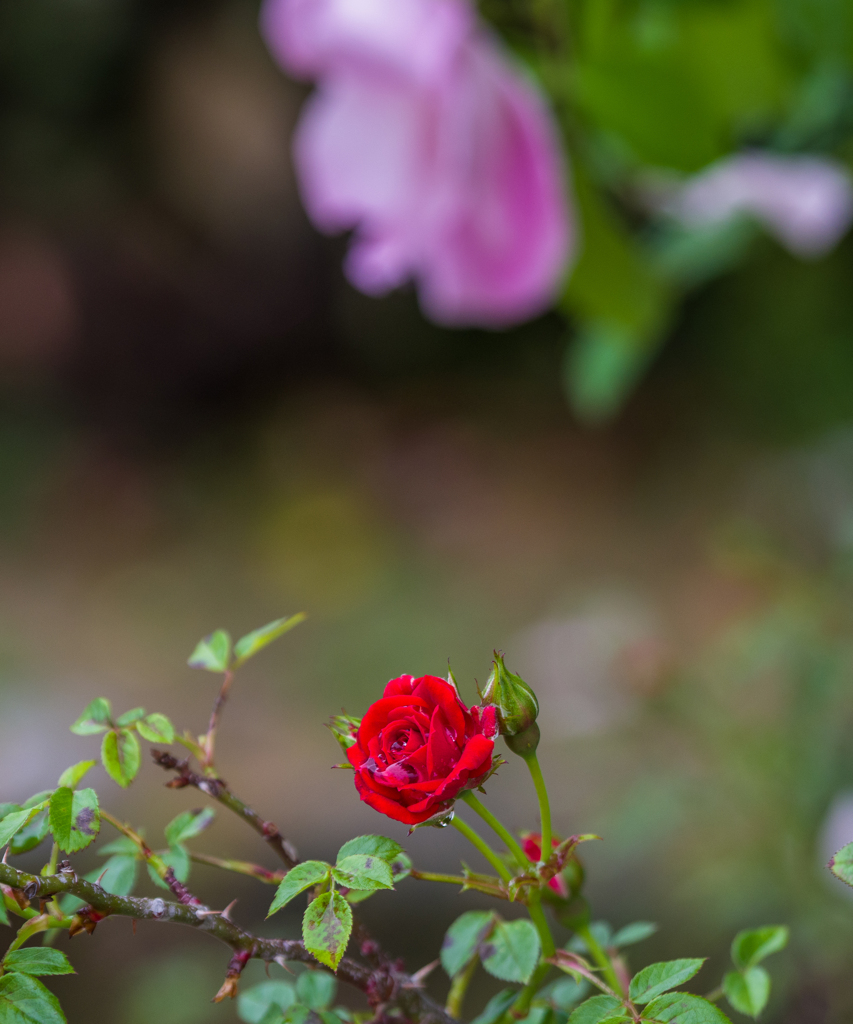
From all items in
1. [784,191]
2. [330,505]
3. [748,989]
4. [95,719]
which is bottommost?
[748,989]

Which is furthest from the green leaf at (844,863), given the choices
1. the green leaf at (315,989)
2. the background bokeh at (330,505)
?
the background bokeh at (330,505)

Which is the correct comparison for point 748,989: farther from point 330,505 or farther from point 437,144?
point 330,505

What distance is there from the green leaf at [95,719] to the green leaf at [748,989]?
142 mm

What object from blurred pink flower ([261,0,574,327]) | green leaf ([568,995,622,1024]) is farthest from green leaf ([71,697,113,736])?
blurred pink flower ([261,0,574,327])

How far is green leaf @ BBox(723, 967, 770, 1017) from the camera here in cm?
21

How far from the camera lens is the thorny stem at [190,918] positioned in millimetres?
172

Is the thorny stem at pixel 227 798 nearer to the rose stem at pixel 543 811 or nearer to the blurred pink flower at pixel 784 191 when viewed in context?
the rose stem at pixel 543 811

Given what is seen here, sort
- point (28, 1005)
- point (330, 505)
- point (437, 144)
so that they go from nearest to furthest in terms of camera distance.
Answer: point (28, 1005) → point (437, 144) → point (330, 505)

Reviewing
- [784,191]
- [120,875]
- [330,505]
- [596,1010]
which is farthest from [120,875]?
[330,505]

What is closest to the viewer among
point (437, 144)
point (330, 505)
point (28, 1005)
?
point (28, 1005)

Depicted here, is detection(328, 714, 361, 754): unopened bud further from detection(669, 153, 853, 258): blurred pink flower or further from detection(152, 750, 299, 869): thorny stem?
detection(669, 153, 853, 258): blurred pink flower

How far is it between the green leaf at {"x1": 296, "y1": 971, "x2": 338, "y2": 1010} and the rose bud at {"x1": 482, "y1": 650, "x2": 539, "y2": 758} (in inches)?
2.8

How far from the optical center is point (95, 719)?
208 mm

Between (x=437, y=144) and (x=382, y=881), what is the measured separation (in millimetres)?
262
